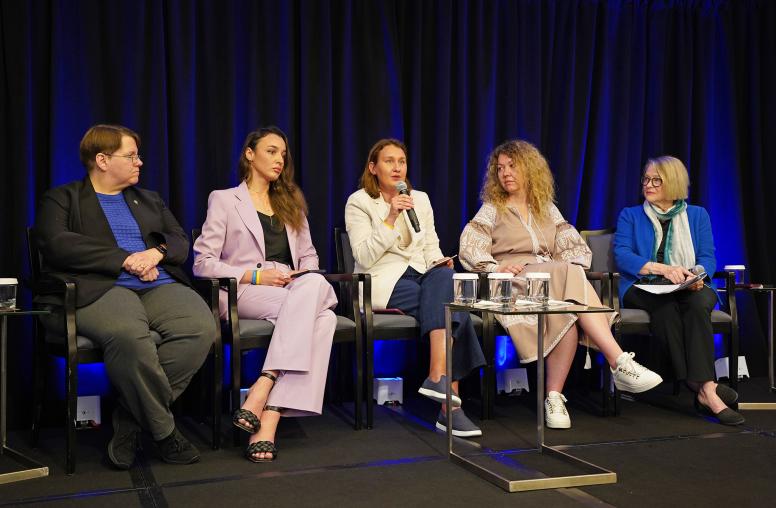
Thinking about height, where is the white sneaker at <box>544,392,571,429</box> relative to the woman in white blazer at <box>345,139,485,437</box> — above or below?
below

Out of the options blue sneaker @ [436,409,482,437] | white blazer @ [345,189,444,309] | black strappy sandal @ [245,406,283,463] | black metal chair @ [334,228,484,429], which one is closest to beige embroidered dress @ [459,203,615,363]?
white blazer @ [345,189,444,309]

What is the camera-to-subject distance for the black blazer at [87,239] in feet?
9.77

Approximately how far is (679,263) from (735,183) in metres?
1.18

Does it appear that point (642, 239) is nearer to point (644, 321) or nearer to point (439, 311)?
point (644, 321)

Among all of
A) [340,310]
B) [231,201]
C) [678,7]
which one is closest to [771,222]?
[678,7]

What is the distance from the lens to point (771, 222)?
5.07 m

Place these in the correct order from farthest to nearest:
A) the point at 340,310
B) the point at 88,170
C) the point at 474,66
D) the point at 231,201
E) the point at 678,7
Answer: the point at 678,7, the point at 474,66, the point at 340,310, the point at 231,201, the point at 88,170

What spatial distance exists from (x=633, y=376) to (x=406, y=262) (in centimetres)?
114

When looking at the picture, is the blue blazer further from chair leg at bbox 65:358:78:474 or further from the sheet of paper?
chair leg at bbox 65:358:78:474

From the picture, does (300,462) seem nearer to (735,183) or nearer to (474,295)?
(474,295)

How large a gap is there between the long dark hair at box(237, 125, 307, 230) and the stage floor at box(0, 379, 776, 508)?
904 millimetres

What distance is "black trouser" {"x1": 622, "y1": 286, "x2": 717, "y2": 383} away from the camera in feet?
12.0

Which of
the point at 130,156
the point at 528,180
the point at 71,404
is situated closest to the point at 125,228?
the point at 130,156

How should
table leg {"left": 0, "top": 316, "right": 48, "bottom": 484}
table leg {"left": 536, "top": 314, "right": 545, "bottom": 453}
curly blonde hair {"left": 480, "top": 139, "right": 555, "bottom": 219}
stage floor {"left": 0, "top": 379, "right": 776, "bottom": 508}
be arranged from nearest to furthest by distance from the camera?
stage floor {"left": 0, "top": 379, "right": 776, "bottom": 508} < table leg {"left": 0, "top": 316, "right": 48, "bottom": 484} < table leg {"left": 536, "top": 314, "right": 545, "bottom": 453} < curly blonde hair {"left": 480, "top": 139, "right": 555, "bottom": 219}
